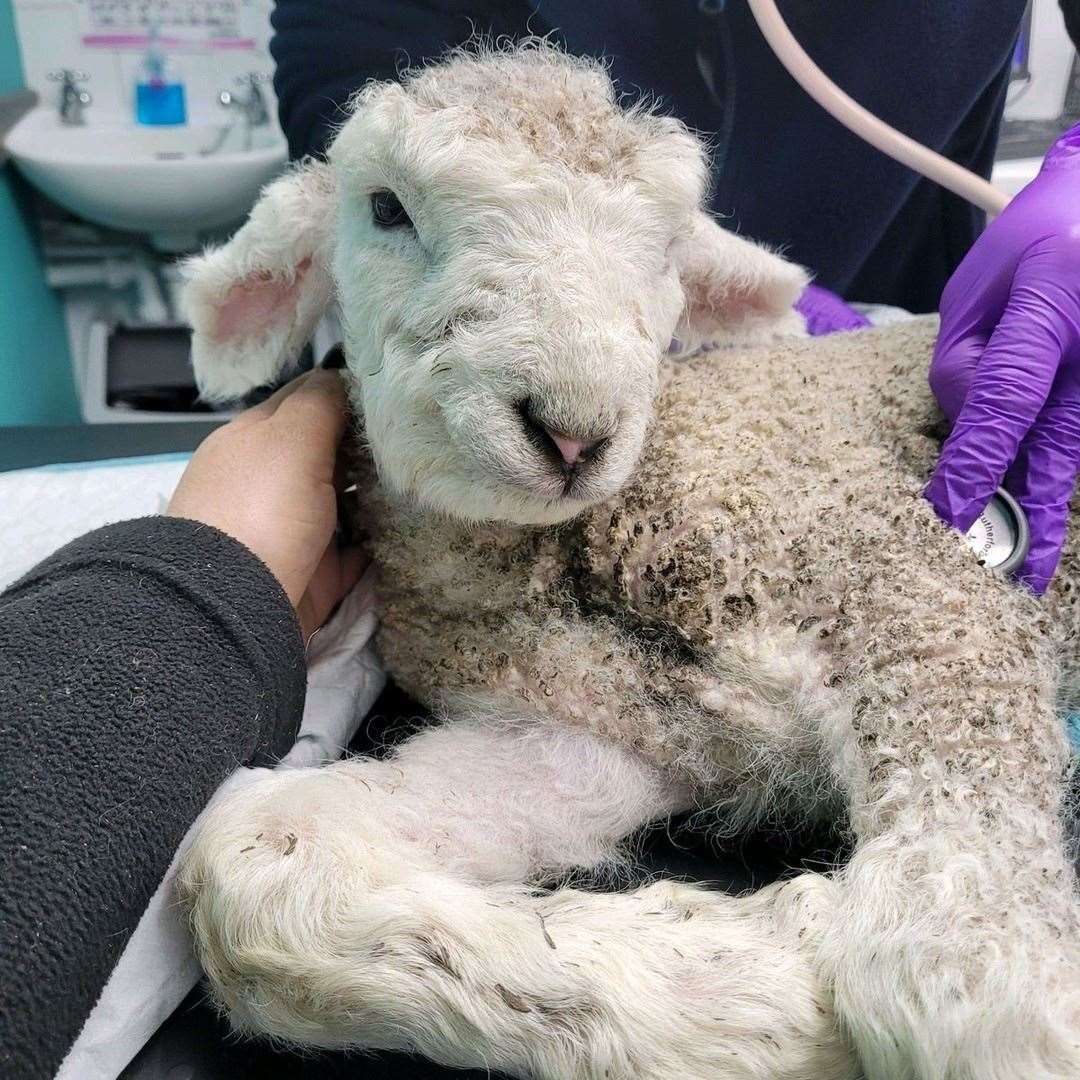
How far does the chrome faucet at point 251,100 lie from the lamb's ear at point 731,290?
5.95ft

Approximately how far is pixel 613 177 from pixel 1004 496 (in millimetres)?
411

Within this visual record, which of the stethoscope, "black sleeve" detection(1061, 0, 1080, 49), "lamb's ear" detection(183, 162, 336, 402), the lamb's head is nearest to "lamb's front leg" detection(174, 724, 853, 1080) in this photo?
the lamb's head

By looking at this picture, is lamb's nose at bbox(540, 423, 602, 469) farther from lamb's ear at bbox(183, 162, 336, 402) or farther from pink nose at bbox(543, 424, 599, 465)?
lamb's ear at bbox(183, 162, 336, 402)

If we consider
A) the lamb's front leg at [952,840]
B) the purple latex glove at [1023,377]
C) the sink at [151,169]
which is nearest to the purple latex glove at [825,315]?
the purple latex glove at [1023,377]

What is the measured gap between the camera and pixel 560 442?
1.93ft

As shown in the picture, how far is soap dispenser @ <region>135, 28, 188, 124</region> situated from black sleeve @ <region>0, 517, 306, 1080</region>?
2.00 m

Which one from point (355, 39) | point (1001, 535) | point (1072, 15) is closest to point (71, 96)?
point (355, 39)

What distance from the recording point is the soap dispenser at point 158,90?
227cm

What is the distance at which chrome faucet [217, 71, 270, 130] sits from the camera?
2311 mm

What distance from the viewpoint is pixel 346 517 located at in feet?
3.20

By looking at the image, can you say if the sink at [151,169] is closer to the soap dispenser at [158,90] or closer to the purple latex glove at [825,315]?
the soap dispenser at [158,90]

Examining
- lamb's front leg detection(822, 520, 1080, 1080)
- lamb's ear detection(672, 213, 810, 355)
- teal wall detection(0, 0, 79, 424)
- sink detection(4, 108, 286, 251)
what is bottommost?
teal wall detection(0, 0, 79, 424)

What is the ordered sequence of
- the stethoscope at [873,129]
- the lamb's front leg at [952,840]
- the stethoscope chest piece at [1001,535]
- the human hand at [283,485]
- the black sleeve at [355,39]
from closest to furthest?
the lamb's front leg at [952,840]
the stethoscope chest piece at [1001,535]
the human hand at [283,485]
the stethoscope at [873,129]
the black sleeve at [355,39]

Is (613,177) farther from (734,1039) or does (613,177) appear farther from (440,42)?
(440,42)
